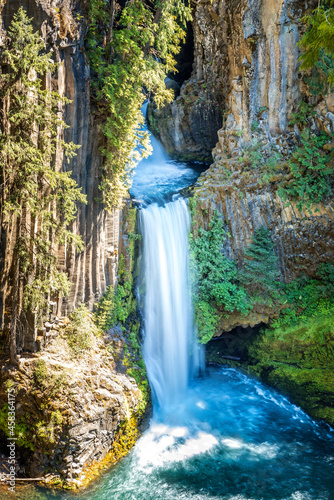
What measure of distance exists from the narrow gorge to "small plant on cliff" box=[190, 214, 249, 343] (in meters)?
0.05

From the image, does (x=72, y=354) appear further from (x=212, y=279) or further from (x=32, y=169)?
(x=212, y=279)

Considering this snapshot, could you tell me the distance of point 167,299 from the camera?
9719 millimetres

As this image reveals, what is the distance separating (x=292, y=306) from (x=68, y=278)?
663 centimetres

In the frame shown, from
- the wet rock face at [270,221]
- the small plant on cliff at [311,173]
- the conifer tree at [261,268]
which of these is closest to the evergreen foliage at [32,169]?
the wet rock face at [270,221]

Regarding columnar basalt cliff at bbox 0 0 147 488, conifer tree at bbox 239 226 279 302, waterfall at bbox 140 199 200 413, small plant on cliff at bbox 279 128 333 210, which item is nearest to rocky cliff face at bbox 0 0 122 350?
columnar basalt cliff at bbox 0 0 147 488

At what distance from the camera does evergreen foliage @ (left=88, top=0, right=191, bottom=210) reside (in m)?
7.07

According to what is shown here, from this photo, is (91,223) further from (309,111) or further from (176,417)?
(309,111)

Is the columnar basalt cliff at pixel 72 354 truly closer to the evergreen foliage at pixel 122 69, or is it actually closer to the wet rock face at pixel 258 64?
the evergreen foliage at pixel 122 69

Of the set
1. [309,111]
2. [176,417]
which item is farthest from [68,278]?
[309,111]

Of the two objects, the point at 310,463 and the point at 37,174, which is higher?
the point at 37,174

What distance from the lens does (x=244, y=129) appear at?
422 inches

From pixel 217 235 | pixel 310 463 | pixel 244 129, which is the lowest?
pixel 310 463

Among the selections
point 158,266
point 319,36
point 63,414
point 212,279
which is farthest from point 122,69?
point 63,414

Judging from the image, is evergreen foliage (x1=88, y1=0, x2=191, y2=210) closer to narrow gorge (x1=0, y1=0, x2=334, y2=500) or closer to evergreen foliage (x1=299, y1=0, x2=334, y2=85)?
narrow gorge (x1=0, y1=0, x2=334, y2=500)
